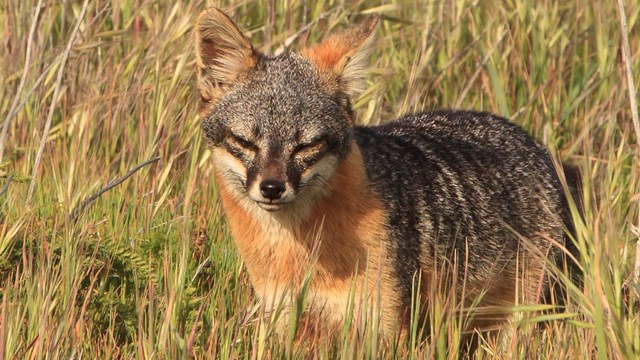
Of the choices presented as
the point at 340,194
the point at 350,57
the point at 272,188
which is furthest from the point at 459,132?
the point at 272,188

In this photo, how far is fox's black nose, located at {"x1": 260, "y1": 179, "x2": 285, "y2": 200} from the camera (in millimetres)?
4785

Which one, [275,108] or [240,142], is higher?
[275,108]

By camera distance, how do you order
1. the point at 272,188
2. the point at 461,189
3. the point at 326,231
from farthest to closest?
1. the point at 461,189
2. the point at 326,231
3. the point at 272,188

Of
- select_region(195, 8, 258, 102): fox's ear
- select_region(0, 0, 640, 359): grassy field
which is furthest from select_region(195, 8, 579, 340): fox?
select_region(0, 0, 640, 359): grassy field

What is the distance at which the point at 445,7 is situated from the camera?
770cm

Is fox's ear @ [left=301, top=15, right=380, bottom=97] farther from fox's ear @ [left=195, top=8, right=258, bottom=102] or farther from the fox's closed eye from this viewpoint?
the fox's closed eye

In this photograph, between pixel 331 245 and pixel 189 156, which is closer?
pixel 331 245

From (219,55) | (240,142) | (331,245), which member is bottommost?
(331,245)

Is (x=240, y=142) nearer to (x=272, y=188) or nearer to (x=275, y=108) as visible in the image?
(x=275, y=108)

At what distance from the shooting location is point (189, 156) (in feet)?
21.2

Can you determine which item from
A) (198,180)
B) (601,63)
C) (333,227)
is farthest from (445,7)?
(333,227)

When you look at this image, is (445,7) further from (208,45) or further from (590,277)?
(590,277)

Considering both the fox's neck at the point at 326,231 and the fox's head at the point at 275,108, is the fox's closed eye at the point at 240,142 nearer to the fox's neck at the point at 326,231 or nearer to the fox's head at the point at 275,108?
the fox's head at the point at 275,108

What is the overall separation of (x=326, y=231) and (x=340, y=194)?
0.18 meters
